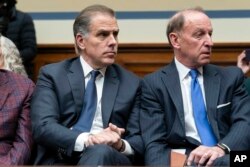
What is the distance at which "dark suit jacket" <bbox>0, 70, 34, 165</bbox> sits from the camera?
11.2ft

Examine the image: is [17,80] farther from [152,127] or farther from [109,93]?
[152,127]

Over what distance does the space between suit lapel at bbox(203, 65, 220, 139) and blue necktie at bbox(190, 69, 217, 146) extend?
0.10 feet

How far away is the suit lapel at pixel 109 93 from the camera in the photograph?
3.47m

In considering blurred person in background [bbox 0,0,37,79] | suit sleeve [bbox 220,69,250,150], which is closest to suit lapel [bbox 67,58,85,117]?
suit sleeve [bbox 220,69,250,150]

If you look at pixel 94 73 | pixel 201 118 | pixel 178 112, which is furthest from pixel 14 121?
pixel 201 118

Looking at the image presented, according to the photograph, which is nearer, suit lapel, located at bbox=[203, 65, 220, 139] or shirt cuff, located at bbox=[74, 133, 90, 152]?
shirt cuff, located at bbox=[74, 133, 90, 152]

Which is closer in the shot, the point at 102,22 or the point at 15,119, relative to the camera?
the point at 15,119

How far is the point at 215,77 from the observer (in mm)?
3557

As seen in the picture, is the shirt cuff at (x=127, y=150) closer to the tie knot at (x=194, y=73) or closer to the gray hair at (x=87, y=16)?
the tie knot at (x=194, y=73)

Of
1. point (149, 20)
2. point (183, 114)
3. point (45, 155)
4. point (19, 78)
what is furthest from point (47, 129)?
point (149, 20)

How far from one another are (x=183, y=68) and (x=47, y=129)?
2.54 ft

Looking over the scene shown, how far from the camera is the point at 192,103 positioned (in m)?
3.48

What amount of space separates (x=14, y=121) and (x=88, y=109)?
14.6 inches

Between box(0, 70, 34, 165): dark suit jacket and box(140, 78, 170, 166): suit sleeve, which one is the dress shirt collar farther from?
box(0, 70, 34, 165): dark suit jacket
